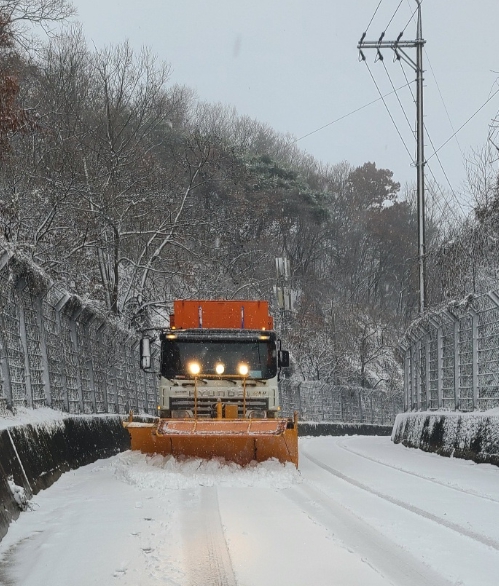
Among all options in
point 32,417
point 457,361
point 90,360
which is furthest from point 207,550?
point 457,361

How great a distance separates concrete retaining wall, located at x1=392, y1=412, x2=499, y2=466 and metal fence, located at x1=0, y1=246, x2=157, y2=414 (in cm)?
711

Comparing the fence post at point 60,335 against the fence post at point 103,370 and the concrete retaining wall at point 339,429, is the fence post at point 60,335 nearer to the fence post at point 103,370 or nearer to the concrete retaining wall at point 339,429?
the fence post at point 103,370

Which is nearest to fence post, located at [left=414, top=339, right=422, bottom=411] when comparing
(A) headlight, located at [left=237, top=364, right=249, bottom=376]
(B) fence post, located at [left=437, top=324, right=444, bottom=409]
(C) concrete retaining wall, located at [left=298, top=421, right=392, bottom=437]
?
(B) fence post, located at [left=437, top=324, right=444, bottom=409]

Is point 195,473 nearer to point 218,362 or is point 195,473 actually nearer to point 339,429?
point 218,362

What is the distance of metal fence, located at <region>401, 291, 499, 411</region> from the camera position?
16.3m

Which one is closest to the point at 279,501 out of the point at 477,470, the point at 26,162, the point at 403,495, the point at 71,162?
the point at 403,495

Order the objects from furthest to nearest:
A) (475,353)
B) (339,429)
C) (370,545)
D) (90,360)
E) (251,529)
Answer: (339,429), (90,360), (475,353), (251,529), (370,545)

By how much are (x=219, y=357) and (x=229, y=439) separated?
9.01 ft

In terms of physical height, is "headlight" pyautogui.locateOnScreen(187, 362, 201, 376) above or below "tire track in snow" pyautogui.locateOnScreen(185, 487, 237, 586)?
above

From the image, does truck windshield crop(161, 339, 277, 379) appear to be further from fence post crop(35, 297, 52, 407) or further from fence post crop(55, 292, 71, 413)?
fence post crop(35, 297, 52, 407)

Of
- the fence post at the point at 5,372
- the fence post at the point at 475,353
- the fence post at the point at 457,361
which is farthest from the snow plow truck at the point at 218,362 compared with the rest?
the fence post at the point at 457,361

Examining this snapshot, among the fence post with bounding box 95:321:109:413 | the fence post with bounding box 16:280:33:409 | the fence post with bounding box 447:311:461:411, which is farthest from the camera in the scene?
the fence post with bounding box 95:321:109:413

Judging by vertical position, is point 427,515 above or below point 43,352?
below

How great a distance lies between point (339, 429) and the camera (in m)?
42.0
